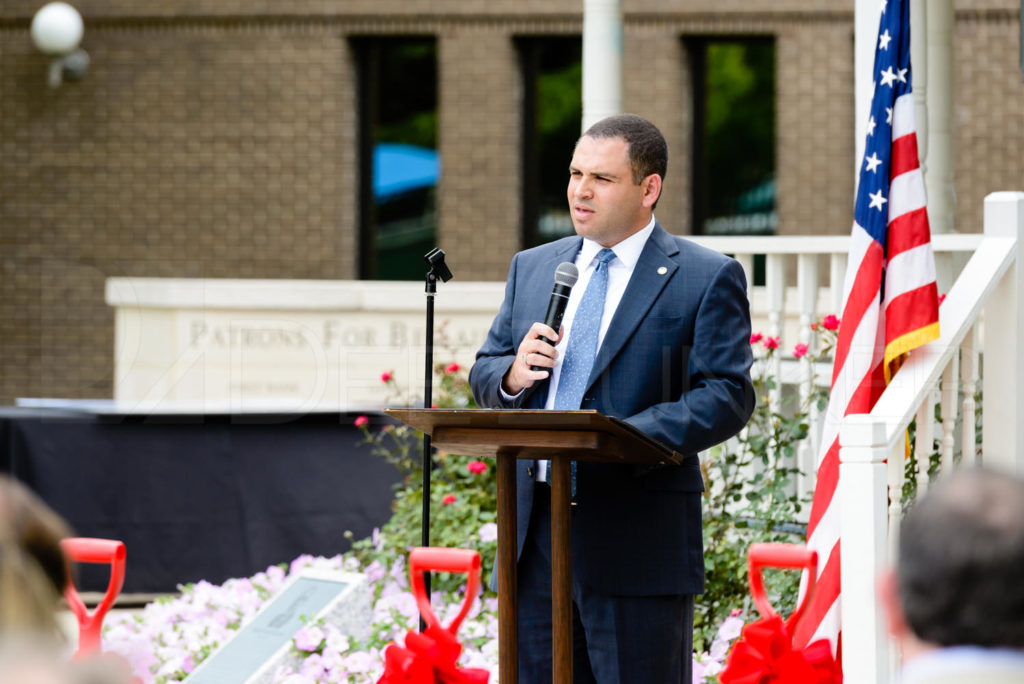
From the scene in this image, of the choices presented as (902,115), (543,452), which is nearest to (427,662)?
(543,452)

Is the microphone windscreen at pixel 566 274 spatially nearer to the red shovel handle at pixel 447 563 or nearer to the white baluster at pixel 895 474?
the red shovel handle at pixel 447 563

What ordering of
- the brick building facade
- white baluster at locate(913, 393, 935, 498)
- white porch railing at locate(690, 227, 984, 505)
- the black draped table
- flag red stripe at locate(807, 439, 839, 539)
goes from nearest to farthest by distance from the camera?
white baluster at locate(913, 393, 935, 498)
flag red stripe at locate(807, 439, 839, 539)
white porch railing at locate(690, 227, 984, 505)
the black draped table
the brick building facade

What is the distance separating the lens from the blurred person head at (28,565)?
1.39 meters

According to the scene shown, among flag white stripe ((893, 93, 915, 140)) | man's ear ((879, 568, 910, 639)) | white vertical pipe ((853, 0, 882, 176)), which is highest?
white vertical pipe ((853, 0, 882, 176))

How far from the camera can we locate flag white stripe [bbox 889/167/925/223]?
4.31 m

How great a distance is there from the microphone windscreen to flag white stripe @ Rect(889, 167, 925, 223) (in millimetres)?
1707

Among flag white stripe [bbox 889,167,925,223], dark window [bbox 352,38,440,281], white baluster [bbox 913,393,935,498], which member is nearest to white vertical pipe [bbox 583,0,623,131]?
flag white stripe [bbox 889,167,925,223]

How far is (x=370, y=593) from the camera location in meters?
5.27

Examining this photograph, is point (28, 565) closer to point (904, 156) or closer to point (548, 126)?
point (904, 156)

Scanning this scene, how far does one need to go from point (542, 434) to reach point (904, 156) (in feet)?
7.54

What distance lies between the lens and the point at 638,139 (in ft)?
10.1

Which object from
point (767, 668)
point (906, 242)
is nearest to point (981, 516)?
point (767, 668)

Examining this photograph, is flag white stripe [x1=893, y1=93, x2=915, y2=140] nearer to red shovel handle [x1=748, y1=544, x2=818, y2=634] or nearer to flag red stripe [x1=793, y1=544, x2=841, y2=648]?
flag red stripe [x1=793, y1=544, x2=841, y2=648]

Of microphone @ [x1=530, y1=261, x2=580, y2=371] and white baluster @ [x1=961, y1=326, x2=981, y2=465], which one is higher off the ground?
microphone @ [x1=530, y1=261, x2=580, y2=371]
